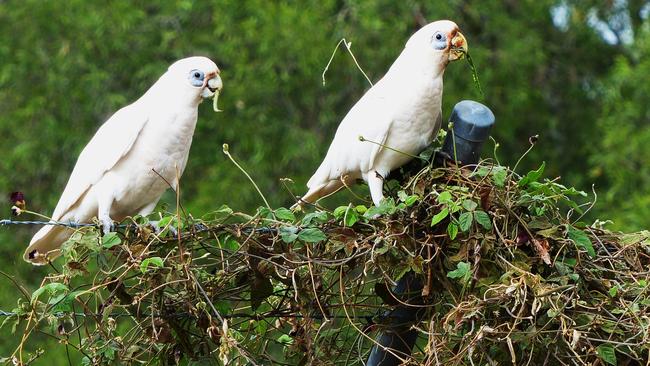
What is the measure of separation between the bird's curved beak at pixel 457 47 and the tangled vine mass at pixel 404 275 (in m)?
0.60

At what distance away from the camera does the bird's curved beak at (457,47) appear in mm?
3982

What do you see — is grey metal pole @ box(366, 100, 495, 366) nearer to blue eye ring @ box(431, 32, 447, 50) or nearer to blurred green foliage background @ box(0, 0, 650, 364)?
blue eye ring @ box(431, 32, 447, 50)

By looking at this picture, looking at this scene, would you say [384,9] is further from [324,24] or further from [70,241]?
[70,241]

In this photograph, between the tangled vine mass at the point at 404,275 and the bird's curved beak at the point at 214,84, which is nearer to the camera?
the tangled vine mass at the point at 404,275

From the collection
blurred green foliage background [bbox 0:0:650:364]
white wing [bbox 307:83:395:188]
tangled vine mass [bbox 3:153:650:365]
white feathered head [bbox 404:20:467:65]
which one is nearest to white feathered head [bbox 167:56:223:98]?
white wing [bbox 307:83:395:188]

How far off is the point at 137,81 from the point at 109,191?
6529mm

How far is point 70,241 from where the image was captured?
10.9 ft

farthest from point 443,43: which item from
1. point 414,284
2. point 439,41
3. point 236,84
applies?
point 236,84

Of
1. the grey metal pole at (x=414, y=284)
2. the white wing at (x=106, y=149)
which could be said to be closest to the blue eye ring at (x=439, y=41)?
the grey metal pole at (x=414, y=284)

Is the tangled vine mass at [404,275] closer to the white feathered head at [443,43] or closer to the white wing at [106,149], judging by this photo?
the white feathered head at [443,43]

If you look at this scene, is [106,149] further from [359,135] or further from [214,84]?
[359,135]

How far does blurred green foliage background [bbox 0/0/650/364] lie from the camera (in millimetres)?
9992

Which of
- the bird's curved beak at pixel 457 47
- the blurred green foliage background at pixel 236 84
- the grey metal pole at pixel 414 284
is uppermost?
the bird's curved beak at pixel 457 47

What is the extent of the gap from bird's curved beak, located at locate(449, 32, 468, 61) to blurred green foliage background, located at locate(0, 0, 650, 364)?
5.66m
